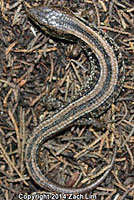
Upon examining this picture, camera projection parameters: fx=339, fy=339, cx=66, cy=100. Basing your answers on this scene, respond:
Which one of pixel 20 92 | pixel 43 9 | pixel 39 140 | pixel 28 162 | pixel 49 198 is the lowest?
pixel 49 198

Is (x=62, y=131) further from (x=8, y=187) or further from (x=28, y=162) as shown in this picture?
(x=8, y=187)

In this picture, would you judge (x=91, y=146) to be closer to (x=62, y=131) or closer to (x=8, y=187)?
(x=62, y=131)

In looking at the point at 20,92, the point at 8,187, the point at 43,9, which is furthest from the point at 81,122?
the point at 43,9

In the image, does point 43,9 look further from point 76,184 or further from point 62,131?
point 76,184

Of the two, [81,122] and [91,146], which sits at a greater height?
[81,122]

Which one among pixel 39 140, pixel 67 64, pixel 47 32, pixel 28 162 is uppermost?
pixel 47 32

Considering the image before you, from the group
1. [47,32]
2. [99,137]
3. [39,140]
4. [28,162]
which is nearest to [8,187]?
[28,162]

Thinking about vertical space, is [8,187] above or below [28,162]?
below
